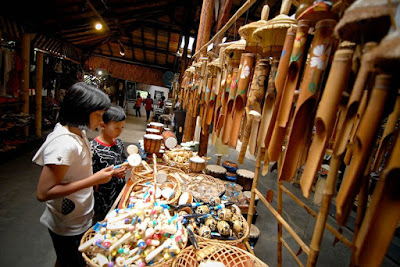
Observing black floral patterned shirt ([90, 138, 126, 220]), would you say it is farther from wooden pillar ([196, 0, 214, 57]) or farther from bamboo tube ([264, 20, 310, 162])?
wooden pillar ([196, 0, 214, 57])

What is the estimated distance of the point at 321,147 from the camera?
27.3 inches

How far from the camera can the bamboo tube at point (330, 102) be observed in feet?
1.98

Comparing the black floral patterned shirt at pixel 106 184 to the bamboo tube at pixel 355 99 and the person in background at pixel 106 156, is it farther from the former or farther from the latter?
the bamboo tube at pixel 355 99

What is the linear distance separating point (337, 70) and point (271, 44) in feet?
1.55

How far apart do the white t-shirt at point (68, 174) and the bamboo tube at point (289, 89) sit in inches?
50.6

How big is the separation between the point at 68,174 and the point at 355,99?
66.2 inches

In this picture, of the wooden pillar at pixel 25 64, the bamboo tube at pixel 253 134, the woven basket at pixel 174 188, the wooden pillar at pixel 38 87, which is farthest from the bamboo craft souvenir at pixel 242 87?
the wooden pillar at pixel 38 87

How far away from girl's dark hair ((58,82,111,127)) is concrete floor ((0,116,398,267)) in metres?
1.97

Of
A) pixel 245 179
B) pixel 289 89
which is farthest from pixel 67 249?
pixel 245 179

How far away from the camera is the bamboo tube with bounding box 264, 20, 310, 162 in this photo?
2.55 ft

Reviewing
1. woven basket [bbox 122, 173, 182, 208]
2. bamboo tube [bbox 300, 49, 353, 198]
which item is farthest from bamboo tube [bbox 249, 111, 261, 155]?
woven basket [bbox 122, 173, 182, 208]

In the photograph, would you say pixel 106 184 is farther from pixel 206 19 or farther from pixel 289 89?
pixel 206 19

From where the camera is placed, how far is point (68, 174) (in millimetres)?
1383

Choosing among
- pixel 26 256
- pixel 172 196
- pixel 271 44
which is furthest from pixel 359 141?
pixel 26 256
